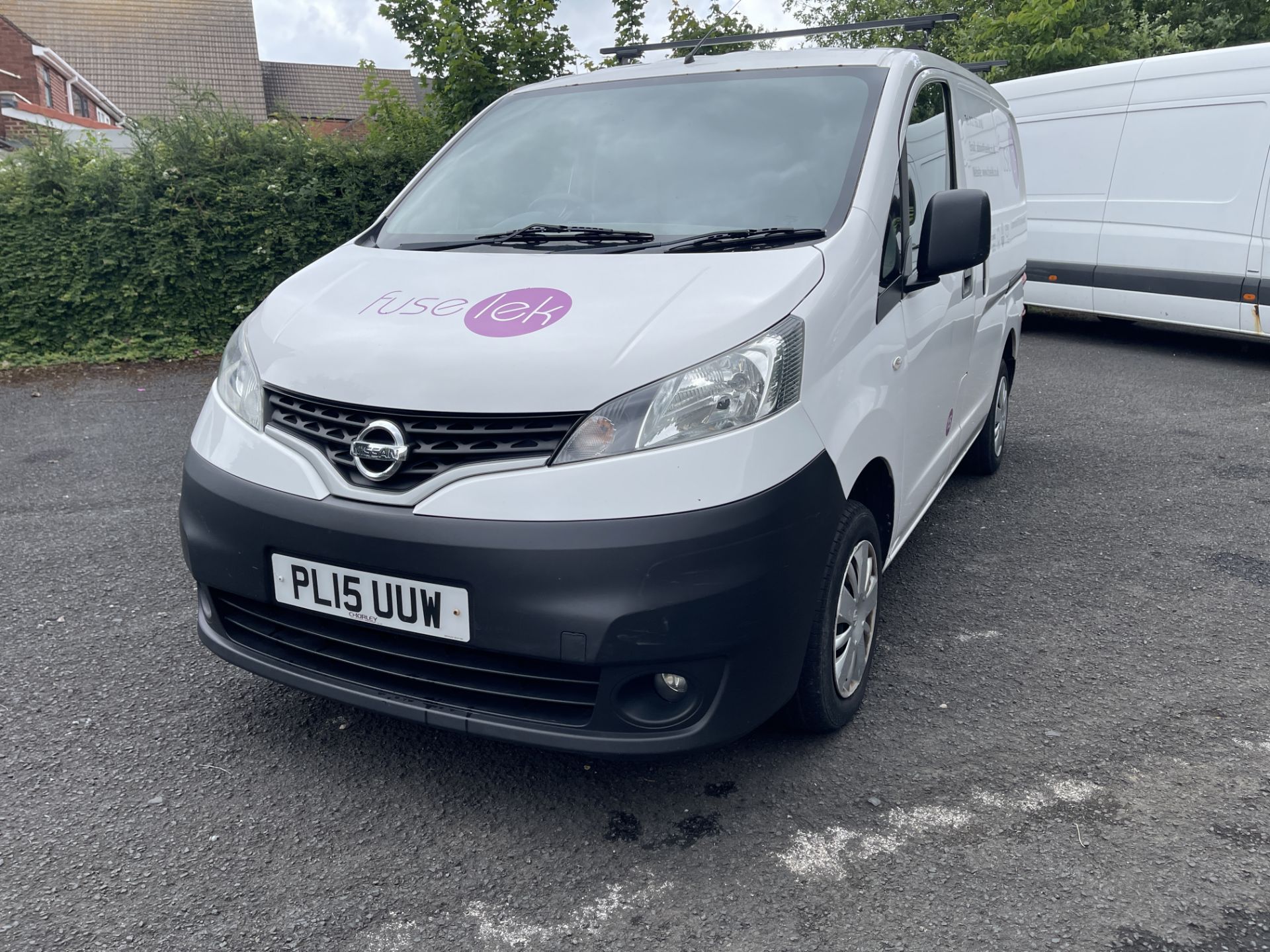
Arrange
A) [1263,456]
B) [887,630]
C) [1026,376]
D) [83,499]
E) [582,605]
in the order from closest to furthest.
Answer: [582,605] < [887,630] < [83,499] < [1263,456] < [1026,376]

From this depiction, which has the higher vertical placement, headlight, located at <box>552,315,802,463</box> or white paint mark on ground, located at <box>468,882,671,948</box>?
headlight, located at <box>552,315,802,463</box>

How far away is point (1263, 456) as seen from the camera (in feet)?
18.5

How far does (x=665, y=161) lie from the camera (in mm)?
3109

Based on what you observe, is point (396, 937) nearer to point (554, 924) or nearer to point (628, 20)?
point (554, 924)

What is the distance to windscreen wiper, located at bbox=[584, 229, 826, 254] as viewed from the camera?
8.75 ft

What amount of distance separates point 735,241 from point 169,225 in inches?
276

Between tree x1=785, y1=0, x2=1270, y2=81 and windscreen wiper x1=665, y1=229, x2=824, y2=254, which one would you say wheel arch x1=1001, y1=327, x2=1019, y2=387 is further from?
tree x1=785, y1=0, x2=1270, y2=81

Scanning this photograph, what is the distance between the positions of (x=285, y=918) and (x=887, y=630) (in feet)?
7.01

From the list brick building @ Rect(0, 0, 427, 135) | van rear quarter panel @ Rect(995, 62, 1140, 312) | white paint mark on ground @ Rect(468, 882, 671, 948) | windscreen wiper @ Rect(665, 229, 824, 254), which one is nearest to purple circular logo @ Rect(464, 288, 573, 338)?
windscreen wiper @ Rect(665, 229, 824, 254)

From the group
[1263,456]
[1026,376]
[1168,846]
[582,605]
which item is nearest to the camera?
[582,605]

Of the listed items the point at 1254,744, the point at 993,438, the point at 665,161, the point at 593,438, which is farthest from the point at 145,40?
the point at 1254,744

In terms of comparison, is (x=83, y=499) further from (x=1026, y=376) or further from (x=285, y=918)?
(x=1026, y=376)

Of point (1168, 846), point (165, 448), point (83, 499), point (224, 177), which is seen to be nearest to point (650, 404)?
point (1168, 846)

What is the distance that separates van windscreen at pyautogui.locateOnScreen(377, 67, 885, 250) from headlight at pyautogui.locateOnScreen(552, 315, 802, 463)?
1.98 ft
